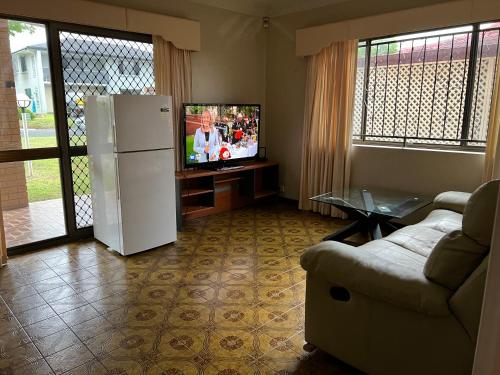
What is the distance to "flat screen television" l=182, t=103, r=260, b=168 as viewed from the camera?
445 centimetres

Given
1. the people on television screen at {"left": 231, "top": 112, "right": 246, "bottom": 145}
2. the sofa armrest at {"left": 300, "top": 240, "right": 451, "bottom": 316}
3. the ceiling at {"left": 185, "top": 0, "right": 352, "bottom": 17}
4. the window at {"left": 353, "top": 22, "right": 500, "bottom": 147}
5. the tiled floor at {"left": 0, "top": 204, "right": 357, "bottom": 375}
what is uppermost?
the ceiling at {"left": 185, "top": 0, "right": 352, "bottom": 17}

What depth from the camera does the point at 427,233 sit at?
275cm

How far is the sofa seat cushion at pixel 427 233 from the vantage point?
8.27 ft

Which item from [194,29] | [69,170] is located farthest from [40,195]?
[194,29]

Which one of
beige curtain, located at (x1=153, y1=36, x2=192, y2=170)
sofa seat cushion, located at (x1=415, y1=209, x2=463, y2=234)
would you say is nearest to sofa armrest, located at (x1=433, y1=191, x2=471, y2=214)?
sofa seat cushion, located at (x1=415, y1=209, x2=463, y2=234)

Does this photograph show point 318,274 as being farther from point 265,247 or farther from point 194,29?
point 194,29

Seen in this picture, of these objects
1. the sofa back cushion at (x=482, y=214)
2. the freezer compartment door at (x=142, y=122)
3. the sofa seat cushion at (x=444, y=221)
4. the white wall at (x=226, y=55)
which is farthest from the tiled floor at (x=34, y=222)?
the sofa back cushion at (x=482, y=214)

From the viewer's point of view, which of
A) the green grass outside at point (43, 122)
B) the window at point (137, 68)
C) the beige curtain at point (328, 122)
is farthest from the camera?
the beige curtain at point (328, 122)

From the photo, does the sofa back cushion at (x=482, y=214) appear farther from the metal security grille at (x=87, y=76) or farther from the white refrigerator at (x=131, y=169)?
the metal security grille at (x=87, y=76)

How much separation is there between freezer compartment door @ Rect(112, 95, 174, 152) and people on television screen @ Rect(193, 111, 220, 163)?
2.95 feet

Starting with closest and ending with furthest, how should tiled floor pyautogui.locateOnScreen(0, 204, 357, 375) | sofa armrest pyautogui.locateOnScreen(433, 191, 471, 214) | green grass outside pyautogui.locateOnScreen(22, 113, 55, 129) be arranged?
tiled floor pyautogui.locateOnScreen(0, 204, 357, 375), sofa armrest pyautogui.locateOnScreen(433, 191, 471, 214), green grass outside pyautogui.locateOnScreen(22, 113, 55, 129)

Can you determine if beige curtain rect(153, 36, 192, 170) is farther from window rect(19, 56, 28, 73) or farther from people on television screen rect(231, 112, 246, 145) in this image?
window rect(19, 56, 28, 73)

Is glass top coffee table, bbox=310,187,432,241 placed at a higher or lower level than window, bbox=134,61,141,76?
lower

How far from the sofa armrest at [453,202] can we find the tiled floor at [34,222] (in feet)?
12.2
